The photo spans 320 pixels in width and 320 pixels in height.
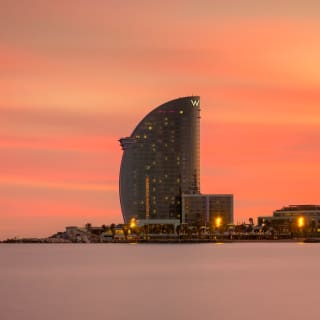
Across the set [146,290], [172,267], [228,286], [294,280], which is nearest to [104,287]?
[146,290]

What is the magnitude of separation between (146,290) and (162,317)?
25.8 m

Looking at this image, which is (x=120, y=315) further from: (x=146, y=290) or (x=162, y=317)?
(x=146, y=290)

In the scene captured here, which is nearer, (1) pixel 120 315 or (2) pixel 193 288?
(1) pixel 120 315

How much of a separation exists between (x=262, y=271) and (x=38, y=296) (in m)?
52.3

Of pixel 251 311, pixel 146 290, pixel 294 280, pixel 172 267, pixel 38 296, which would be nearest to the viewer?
pixel 251 311

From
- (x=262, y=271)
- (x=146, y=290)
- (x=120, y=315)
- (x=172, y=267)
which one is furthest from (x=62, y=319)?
(x=172, y=267)

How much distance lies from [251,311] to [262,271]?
5956 centimetres

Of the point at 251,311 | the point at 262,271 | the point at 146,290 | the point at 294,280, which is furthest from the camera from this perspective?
the point at 262,271

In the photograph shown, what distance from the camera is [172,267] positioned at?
146 m

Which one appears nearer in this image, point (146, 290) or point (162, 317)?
point (162, 317)

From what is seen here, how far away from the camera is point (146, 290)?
95.5 metres

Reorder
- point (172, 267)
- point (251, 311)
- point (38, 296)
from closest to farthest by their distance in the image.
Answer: point (251, 311) → point (38, 296) → point (172, 267)

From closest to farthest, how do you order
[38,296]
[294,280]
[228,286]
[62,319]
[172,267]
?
[62,319] → [38,296] → [228,286] → [294,280] → [172,267]

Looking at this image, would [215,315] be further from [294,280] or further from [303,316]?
[294,280]
